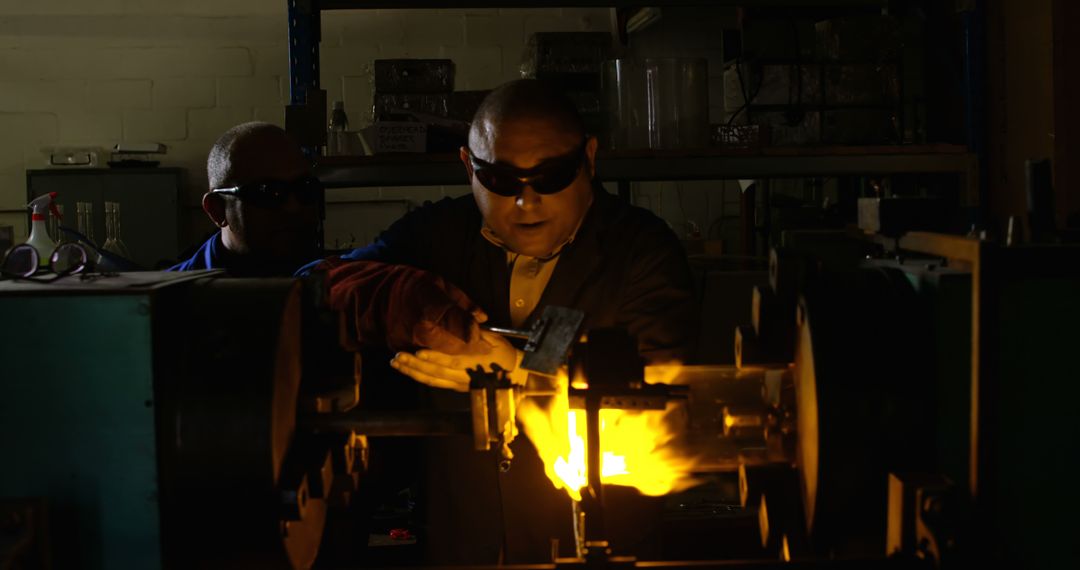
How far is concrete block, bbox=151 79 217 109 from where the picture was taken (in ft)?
13.7

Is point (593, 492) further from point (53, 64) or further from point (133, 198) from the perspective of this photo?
point (53, 64)

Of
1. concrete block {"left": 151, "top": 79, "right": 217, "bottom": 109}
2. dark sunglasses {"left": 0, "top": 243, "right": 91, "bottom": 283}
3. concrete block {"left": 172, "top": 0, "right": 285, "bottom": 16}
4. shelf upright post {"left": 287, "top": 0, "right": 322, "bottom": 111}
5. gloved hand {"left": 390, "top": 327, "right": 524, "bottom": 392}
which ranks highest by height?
concrete block {"left": 172, "top": 0, "right": 285, "bottom": 16}

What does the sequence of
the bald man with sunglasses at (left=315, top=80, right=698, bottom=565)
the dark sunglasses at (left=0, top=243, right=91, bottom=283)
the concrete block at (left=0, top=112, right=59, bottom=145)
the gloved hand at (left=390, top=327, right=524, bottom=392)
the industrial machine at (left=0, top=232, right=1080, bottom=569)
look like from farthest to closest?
the concrete block at (left=0, top=112, right=59, bottom=145), the bald man with sunglasses at (left=315, top=80, right=698, bottom=565), the gloved hand at (left=390, top=327, right=524, bottom=392), the dark sunglasses at (left=0, top=243, right=91, bottom=283), the industrial machine at (left=0, top=232, right=1080, bottom=569)

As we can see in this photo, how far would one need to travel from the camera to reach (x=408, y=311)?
4.49ft

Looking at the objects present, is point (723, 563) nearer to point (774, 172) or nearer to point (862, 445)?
point (862, 445)

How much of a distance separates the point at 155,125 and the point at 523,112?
3.15 m

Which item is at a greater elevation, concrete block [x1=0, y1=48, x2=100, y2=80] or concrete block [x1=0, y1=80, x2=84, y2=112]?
concrete block [x1=0, y1=48, x2=100, y2=80]

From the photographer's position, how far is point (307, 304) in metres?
1.02

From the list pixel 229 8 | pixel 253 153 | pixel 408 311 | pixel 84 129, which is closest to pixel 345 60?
pixel 229 8

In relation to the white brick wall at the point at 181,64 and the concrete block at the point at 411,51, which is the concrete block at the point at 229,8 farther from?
the concrete block at the point at 411,51

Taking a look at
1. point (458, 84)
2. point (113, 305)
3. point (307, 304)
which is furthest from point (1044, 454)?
point (458, 84)

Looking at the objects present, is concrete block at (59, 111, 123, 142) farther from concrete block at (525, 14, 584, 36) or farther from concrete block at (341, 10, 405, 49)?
concrete block at (525, 14, 584, 36)

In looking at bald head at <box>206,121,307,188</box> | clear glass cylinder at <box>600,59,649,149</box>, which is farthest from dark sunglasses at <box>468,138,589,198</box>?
clear glass cylinder at <box>600,59,649,149</box>

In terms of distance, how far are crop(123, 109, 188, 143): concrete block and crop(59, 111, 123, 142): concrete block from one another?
8 cm
